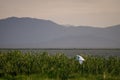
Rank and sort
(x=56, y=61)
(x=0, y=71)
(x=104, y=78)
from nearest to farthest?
(x=104, y=78), (x=0, y=71), (x=56, y=61)

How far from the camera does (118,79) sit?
103 ft

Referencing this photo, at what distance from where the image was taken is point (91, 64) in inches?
1487

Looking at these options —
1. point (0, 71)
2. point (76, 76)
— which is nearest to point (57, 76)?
point (76, 76)

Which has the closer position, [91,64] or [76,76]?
[76,76]

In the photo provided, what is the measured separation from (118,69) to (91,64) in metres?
3.24

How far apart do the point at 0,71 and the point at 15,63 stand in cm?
219

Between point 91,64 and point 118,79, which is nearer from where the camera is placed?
point 118,79

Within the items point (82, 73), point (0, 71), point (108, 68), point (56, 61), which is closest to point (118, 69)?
point (108, 68)

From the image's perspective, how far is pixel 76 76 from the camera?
33.2 m

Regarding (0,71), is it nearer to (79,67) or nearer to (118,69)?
(79,67)

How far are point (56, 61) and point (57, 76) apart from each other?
16.9 feet

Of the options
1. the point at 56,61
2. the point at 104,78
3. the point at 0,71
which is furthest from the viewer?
the point at 56,61

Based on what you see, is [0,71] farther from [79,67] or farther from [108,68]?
[108,68]

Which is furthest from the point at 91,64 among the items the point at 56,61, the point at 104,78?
the point at 104,78
